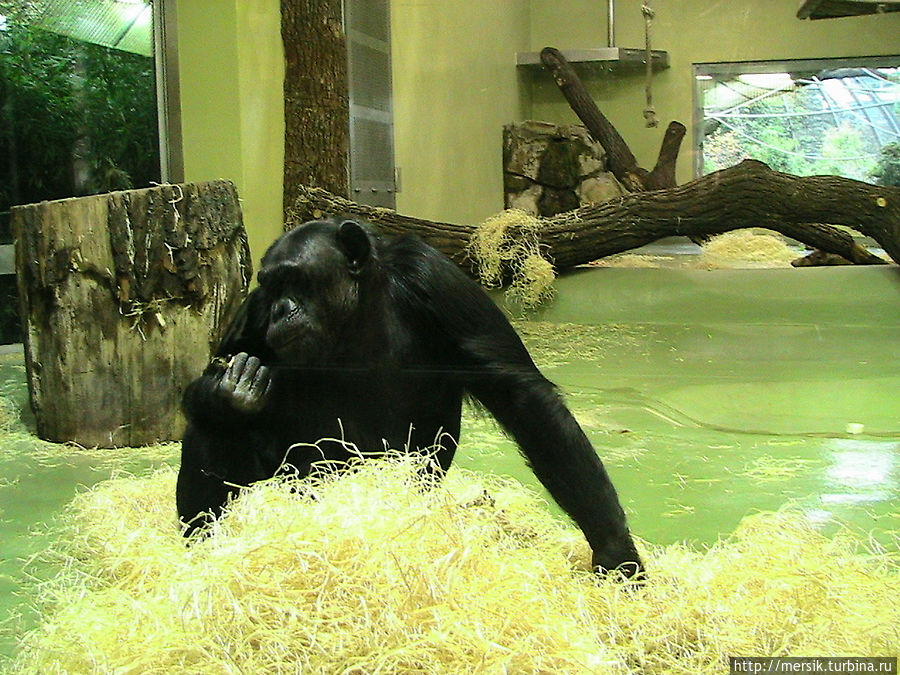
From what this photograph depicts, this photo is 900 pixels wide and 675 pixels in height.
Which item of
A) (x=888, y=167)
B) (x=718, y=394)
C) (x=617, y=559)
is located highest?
(x=888, y=167)

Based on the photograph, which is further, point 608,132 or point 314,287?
point 608,132

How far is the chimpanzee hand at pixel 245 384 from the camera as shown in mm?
1726

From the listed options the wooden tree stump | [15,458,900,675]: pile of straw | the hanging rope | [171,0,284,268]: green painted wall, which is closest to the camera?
[15,458,900,675]: pile of straw

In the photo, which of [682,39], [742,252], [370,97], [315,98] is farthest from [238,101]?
[742,252]

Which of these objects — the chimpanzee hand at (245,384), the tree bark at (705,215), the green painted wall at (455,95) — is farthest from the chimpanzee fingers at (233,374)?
the green painted wall at (455,95)

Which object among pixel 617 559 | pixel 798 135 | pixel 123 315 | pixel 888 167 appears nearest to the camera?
pixel 617 559

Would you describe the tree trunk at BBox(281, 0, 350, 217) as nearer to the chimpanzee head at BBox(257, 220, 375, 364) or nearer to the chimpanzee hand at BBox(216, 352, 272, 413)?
the chimpanzee head at BBox(257, 220, 375, 364)

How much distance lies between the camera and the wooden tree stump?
9.77 ft

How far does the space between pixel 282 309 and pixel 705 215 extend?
1234 mm

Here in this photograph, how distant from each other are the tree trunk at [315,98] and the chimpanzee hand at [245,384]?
2.01 ft

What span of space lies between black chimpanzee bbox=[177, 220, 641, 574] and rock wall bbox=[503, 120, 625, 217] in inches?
15.8

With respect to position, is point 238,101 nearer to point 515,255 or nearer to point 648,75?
point 515,255

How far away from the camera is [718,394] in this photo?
8.25 feet

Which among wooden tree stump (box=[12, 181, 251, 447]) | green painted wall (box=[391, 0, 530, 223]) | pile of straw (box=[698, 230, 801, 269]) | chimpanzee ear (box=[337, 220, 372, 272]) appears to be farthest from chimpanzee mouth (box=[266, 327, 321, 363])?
wooden tree stump (box=[12, 181, 251, 447])
